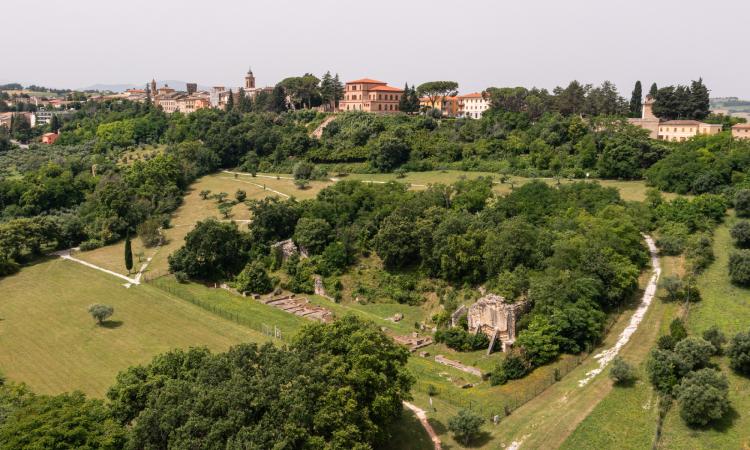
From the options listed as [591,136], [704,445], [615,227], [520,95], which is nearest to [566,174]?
[591,136]

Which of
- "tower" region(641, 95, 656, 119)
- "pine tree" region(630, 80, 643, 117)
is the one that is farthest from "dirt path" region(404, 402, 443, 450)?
"pine tree" region(630, 80, 643, 117)

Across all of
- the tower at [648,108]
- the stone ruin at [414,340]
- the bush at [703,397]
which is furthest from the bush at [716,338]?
the tower at [648,108]

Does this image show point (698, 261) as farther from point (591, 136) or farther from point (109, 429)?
point (109, 429)

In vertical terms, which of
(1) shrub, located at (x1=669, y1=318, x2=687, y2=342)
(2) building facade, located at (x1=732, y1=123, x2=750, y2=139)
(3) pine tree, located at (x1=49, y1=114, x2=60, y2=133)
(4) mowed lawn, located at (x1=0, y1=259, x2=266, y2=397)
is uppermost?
(2) building facade, located at (x1=732, y1=123, x2=750, y2=139)

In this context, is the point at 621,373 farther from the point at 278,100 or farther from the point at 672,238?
the point at 278,100

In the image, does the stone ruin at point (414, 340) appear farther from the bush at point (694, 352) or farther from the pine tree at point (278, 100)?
the pine tree at point (278, 100)

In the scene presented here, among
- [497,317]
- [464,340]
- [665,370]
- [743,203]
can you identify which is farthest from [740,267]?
[464,340]

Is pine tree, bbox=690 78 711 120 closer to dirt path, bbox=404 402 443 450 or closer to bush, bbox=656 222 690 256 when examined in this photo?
bush, bbox=656 222 690 256
